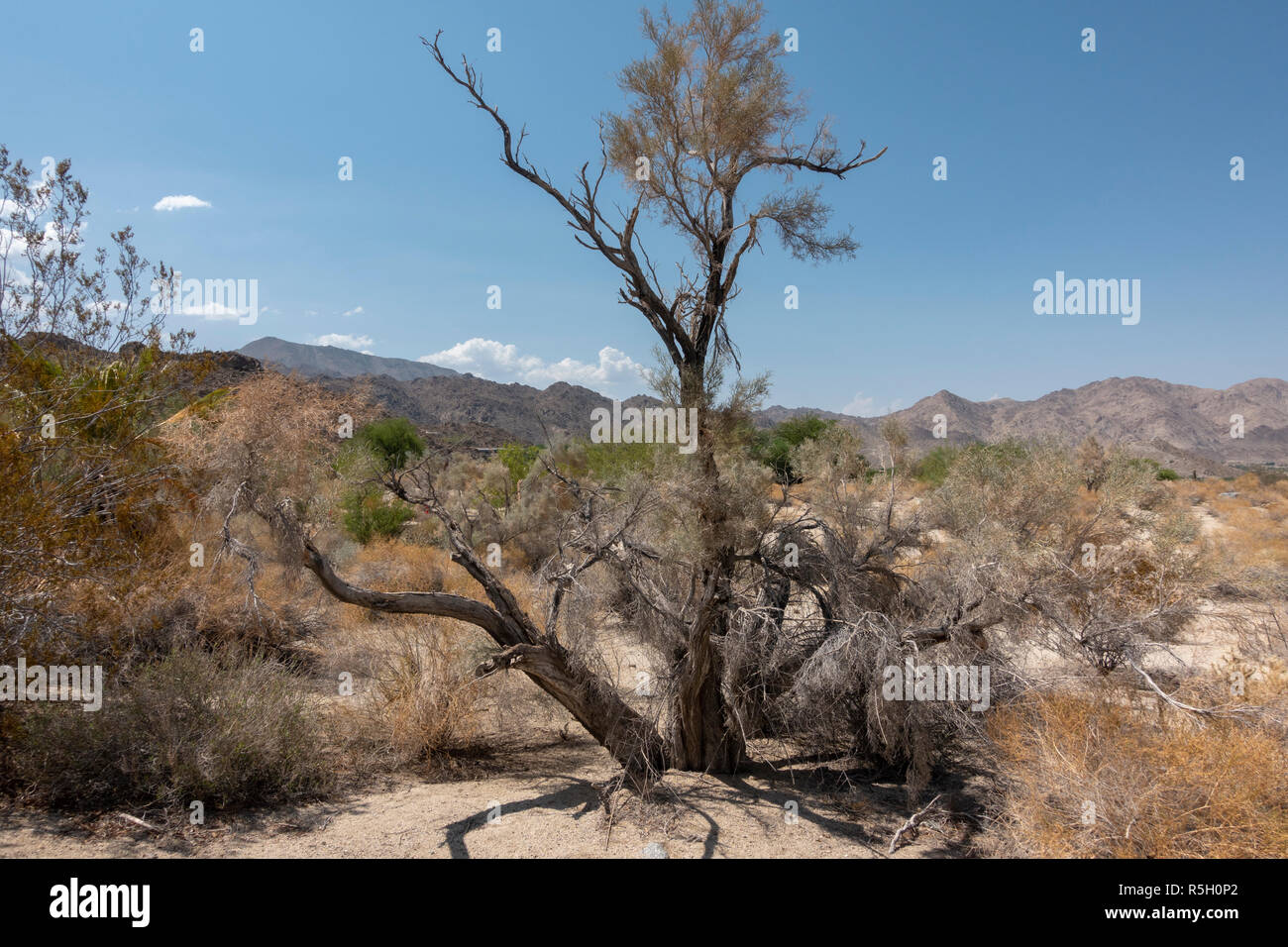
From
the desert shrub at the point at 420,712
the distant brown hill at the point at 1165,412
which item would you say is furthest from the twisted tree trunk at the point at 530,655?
the distant brown hill at the point at 1165,412

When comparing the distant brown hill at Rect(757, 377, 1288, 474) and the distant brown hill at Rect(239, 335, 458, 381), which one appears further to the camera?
the distant brown hill at Rect(239, 335, 458, 381)

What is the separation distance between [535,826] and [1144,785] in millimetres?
4314

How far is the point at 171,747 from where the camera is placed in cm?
491

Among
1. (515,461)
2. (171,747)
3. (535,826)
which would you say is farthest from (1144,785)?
(515,461)

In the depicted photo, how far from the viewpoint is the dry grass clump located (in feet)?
13.0

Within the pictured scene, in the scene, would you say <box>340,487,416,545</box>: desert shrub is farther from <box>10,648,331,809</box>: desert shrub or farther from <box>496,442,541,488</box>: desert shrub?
<box>10,648,331,809</box>: desert shrub

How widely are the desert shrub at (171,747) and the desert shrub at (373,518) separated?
10.6m

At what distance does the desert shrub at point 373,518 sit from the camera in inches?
635

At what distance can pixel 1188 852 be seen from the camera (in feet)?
12.9

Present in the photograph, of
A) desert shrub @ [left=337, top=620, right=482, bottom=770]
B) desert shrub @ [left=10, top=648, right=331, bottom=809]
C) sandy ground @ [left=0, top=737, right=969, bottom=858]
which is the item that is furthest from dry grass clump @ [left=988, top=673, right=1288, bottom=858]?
desert shrub @ [left=10, top=648, right=331, bottom=809]

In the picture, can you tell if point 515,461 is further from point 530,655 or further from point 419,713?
point 530,655

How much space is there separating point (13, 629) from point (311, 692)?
314 cm

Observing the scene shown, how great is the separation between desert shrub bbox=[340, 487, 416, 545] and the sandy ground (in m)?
11.2
